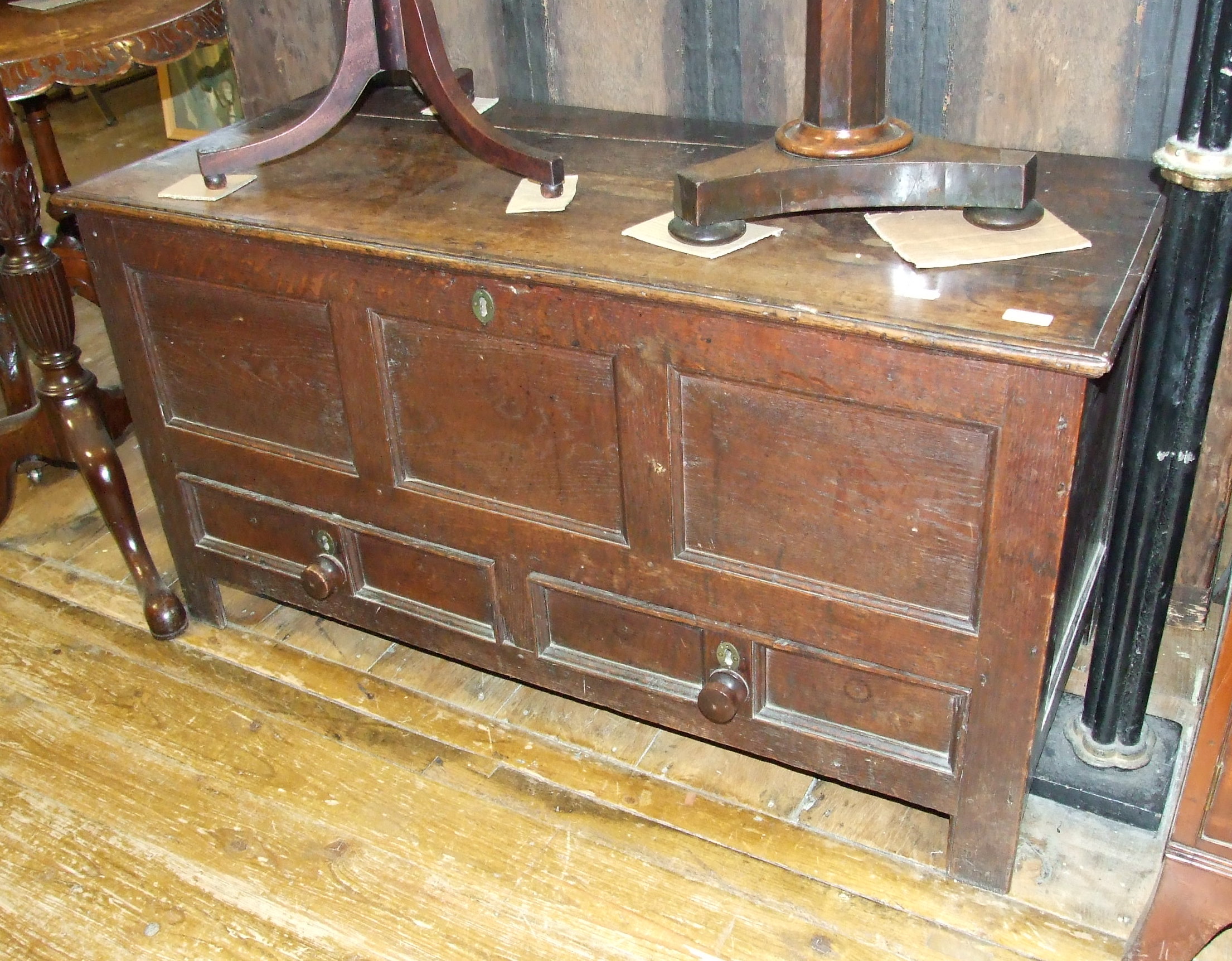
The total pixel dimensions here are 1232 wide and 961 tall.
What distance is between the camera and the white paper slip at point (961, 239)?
1373 millimetres

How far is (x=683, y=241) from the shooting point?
1470 mm

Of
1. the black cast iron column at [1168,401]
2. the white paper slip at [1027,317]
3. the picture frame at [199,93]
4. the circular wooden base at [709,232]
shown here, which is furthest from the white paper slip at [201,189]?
the picture frame at [199,93]

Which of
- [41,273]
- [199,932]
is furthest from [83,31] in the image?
[199,932]

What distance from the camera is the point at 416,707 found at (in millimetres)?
1963

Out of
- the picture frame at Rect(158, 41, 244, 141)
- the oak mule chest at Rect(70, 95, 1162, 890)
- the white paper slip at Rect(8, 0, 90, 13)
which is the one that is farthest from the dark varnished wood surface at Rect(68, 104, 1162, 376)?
the picture frame at Rect(158, 41, 244, 141)

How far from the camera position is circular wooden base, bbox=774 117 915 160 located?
146cm

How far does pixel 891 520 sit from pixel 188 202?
103 cm

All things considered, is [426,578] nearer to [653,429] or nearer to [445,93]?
[653,429]

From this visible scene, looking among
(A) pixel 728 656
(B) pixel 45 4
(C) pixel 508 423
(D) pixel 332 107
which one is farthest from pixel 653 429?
(B) pixel 45 4

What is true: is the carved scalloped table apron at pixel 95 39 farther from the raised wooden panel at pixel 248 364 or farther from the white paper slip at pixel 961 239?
the white paper slip at pixel 961 239

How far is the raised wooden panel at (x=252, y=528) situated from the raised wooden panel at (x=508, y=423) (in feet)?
0.91

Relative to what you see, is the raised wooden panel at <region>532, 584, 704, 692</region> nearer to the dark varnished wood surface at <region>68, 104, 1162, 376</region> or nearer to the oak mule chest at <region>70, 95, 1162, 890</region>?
the oak mule chest at <region>70, 95, 1162, 890</region>

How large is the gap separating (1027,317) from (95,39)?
1.37m

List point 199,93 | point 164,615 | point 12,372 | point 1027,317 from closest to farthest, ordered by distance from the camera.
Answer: point 1027,317 < point 164,615 < point 12,372 < point 199,93
